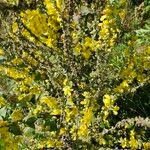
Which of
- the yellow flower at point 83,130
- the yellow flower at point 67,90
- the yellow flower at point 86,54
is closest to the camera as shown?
the yellow flower at point 83,130

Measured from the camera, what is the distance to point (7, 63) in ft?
10.3

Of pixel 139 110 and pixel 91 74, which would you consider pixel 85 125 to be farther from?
pixel 139 110

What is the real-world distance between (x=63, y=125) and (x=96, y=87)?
1.66 ft

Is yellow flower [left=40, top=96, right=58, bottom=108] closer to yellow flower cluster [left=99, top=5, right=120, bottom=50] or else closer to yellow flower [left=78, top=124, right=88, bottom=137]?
yellow flower [left=78, top=124, right=88, bottom=137]

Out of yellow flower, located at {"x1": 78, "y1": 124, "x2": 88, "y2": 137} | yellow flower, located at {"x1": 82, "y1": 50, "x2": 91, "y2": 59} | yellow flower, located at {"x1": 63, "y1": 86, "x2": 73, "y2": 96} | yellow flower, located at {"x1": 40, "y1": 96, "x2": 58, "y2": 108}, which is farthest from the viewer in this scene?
yellow flower, located at {"x1": 82, "y1": 50, "x2": 91, "y2": 59}

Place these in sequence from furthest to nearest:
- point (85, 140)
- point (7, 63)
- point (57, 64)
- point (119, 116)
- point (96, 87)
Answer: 1. point (119, 116)
2. point (7, 63)
3. point (96, 87)
4. point (57, 64)
5. point (85, 140)

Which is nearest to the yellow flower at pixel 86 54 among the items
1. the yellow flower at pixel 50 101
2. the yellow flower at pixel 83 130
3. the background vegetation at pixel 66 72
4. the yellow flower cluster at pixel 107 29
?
the background vegetation at pixel 66 72

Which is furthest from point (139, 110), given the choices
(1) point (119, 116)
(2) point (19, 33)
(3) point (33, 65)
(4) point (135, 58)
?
(2) point (19, 33)

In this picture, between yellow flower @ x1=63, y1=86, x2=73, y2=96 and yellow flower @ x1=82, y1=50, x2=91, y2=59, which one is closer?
yellow flower @ x1=63, y1=86, x2=73, y2=96

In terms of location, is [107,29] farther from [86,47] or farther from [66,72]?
[66,72]

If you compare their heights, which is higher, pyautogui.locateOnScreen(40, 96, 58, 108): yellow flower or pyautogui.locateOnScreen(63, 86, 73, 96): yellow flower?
pyautogui.locateOnScreen(40, 96, 58, 108): yellow flower

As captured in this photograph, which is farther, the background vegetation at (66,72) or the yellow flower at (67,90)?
the yellow flower at (67,90)

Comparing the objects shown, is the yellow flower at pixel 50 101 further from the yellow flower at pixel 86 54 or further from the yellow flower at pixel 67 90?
the yellow flower at pixel 86 54

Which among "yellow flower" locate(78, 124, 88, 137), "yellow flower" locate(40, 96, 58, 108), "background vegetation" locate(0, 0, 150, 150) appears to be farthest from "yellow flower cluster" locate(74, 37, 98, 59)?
"yellow flower" locate(78, 124, 88, 137)
